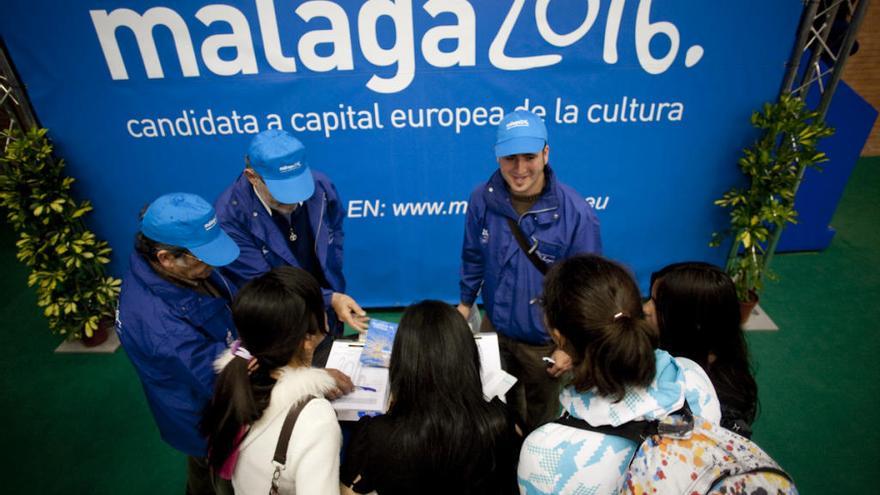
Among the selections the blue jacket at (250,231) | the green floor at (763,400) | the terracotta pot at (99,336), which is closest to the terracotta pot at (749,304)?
the green floor at (763,400)

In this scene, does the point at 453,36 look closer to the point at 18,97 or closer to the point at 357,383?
the point at 357,383

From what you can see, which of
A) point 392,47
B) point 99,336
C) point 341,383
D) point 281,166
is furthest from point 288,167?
point 99,336

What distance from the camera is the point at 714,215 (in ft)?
11.7

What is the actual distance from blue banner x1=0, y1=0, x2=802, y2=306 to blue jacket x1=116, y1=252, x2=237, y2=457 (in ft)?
5.50

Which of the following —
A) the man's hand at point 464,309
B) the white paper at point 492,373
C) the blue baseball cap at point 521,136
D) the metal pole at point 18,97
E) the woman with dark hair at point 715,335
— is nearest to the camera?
the woman with dark hair at point 715,335

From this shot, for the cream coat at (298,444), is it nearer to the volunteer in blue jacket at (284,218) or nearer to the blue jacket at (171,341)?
the blue jacket at (171,341)

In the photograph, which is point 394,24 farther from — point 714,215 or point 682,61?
point 714,215

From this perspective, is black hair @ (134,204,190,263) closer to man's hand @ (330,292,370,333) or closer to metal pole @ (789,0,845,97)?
man's hand @ (330,292,370,333)

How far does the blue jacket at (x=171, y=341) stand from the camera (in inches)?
64.6

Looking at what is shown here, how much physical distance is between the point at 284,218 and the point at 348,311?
57 cm

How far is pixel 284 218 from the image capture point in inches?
92.8

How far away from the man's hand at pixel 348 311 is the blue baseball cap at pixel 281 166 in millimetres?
562

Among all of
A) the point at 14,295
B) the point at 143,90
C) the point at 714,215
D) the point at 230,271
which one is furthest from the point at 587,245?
the point at 14,295

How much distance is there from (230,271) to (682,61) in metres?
2.93
